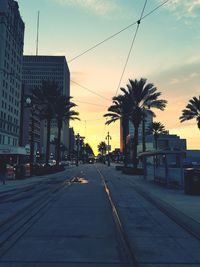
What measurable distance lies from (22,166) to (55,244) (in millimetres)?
25693

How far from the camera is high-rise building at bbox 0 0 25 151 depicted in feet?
247

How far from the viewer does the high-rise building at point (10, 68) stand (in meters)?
75.3

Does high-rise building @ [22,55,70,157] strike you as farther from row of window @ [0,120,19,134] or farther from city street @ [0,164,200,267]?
city street @ [0,164,200,267]

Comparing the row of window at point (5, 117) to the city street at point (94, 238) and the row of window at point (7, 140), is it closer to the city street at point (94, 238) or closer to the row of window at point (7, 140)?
the row of window at point (7, 140)

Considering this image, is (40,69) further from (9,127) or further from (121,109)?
(121,109)

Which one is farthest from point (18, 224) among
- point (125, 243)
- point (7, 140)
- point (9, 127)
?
point (9, 127)

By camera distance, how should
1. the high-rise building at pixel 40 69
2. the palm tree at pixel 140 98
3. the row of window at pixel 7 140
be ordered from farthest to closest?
the high-rise building at pixel 40 69 < the row of window at pixel 7 140 < the palm tree at pixel 140 98

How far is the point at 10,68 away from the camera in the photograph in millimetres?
81938

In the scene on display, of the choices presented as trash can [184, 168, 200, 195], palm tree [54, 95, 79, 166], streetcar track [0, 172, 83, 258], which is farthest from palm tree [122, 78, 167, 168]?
streetcar track [0, 172, 83, 258]

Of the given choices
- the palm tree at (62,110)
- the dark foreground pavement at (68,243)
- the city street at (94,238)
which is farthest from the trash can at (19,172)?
the dark foreground pavement at (68,243)

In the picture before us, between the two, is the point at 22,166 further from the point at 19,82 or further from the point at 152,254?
the point at 19,82

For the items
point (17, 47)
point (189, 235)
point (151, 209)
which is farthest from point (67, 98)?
point (17, 47)

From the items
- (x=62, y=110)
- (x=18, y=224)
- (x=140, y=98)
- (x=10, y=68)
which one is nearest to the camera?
(x=18, y=224)

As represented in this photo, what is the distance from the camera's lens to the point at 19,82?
89000 millimetres
